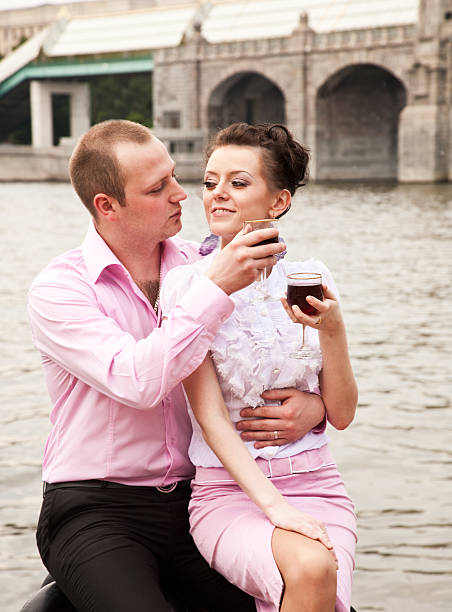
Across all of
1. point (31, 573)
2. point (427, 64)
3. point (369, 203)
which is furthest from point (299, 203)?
point (31, 573)

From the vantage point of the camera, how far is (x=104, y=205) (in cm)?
279

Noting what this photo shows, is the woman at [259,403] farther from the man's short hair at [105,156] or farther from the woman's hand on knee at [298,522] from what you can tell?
the man's short hair at [105,156]

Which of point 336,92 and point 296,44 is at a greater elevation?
point 296,44

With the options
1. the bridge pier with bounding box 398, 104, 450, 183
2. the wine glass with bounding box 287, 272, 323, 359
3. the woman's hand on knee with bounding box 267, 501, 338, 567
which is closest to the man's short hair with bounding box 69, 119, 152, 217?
the wine glass with bounding box 287, 272, 323, 359

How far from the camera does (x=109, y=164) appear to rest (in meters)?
2.73

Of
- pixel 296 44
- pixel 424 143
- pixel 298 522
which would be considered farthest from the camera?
pixel 296 44

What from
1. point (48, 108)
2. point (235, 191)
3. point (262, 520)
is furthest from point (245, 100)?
point (262, 520)

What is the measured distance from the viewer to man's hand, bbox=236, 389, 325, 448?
259 cm

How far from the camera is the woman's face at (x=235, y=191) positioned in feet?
8.87

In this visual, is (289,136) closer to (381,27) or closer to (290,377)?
(290,377)

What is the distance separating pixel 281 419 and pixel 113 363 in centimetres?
45

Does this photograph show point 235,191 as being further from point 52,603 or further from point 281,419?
point 52,603

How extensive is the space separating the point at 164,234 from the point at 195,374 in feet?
1.50

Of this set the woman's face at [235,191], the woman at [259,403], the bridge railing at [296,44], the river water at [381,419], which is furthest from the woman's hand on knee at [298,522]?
the bridge railing at [296,44]
